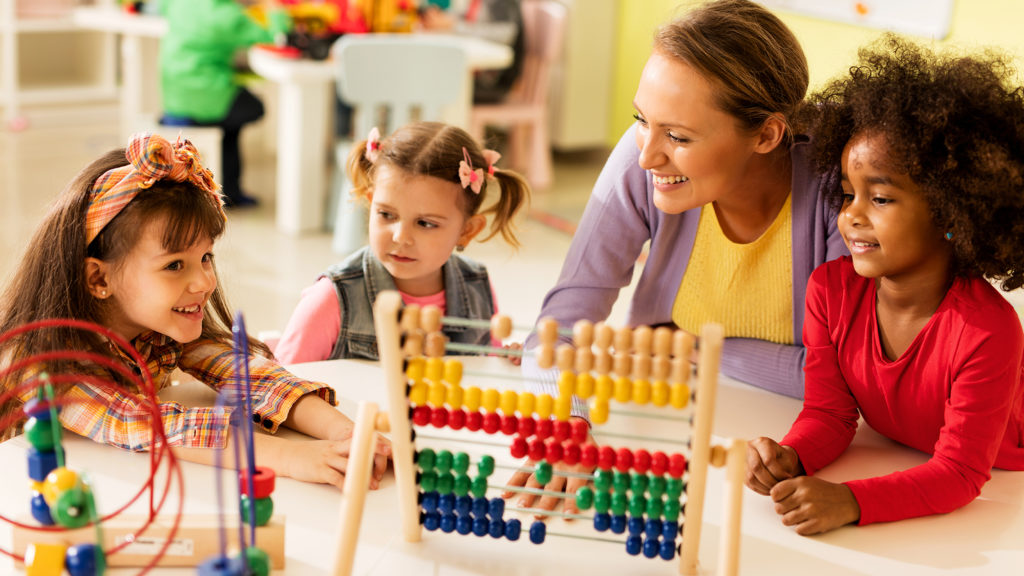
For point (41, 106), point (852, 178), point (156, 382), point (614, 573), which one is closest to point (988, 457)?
point (852, 178)

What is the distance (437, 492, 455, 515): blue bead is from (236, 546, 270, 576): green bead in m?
0.24

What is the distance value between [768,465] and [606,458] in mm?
313

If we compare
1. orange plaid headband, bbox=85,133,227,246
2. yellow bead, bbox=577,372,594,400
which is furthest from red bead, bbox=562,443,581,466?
orange plaid headband, bbox=85,133,227,246

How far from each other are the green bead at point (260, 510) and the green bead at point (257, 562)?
0.18 ft

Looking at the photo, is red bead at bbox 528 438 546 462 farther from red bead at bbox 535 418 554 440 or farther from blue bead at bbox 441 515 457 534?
blue bead at bbox 441 515 457 534

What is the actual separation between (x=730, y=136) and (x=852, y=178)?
260 millimetres

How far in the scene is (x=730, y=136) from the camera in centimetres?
172

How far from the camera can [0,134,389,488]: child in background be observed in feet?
4.91

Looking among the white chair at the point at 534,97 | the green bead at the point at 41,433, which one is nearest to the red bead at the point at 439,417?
the green bead at the point at 41,433

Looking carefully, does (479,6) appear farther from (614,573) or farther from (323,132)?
(614,573)

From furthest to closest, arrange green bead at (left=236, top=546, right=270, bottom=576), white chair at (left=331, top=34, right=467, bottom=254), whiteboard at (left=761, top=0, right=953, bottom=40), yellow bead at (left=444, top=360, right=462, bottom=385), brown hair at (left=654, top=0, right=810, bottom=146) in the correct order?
whiteboard at (left=761, top=0, right=953, bottom=40) → white chair at (left=331, top=34, right=467, bottom=254) → brown hair at (left=654, top=0, right=810, bottom=146) → yellow bead at (left=444, top=360, right=462, bottom=385) → green bead at (left=236, top=546, right=270, bottom=576)

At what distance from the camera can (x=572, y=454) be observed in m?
1.33

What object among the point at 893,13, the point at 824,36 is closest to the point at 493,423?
the point at 893,13

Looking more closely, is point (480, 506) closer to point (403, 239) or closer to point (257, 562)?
point (257, 562)
